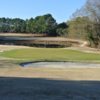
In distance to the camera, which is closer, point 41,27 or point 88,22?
point 88,22

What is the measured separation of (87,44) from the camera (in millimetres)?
70438

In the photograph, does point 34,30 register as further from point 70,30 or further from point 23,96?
point 23,96

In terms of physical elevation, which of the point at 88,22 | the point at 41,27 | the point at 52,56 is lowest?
the point at 41,27

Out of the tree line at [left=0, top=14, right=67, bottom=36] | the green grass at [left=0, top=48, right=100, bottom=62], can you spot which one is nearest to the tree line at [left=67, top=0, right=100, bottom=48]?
the green grass at [left=0, top=48, right=100, bottom=62]

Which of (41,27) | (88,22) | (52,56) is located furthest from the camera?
(41,27)

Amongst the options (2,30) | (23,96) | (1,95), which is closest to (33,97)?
(23,96)

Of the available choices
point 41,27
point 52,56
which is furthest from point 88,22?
point 41,27

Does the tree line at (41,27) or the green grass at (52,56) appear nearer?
the green grass at (52,56)

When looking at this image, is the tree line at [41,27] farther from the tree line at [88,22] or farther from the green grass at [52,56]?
the green grass at [52,56]

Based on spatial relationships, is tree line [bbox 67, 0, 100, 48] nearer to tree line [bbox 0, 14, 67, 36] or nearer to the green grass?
the green grass

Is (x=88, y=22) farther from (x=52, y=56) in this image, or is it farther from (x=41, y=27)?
(x=41, y=27)

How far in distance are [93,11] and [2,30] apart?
4570 inches

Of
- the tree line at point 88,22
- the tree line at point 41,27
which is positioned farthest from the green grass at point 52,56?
the tree line at point 41,27

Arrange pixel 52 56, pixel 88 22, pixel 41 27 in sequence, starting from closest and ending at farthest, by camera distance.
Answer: pixel 52 56
pixel 88 22
pixel 41 27
